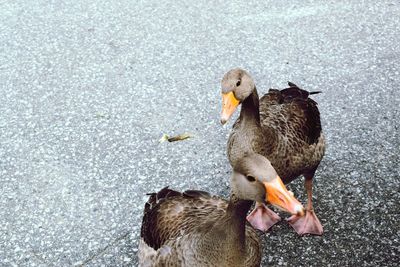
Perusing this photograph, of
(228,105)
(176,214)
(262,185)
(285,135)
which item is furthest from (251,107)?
(262,185)

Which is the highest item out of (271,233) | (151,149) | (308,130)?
(308,130)

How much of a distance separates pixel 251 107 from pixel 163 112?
152 cm

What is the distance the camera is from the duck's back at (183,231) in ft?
8.23

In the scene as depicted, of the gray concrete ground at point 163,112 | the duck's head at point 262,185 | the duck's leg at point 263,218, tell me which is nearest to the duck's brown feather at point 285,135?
the duck's leg at point 263,218

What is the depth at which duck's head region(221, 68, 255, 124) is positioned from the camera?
9.56 feet

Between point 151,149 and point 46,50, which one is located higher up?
point 46,50

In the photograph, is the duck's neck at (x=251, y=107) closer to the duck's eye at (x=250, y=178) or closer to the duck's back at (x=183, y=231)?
the duck's back at (x=183, y=231)

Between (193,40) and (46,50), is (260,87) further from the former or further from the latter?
(46,50)

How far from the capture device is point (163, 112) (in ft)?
14.3

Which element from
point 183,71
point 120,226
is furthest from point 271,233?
point 183,71

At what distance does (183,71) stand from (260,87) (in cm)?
75

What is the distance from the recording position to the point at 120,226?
11.1 feet

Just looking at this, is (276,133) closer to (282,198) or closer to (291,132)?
(291,132)

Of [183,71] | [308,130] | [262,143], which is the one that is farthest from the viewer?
[183,71]
